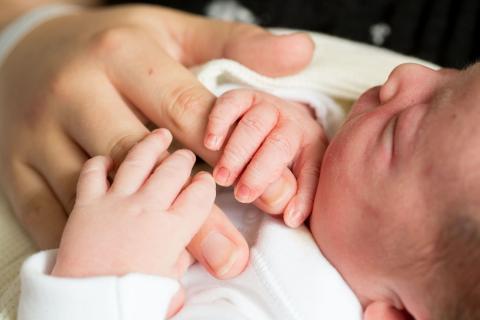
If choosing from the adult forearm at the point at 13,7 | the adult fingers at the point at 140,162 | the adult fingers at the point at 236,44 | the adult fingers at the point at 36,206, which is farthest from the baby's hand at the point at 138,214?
the adult forearm at the point at 13,7

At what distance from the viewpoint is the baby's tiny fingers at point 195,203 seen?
2.03ft

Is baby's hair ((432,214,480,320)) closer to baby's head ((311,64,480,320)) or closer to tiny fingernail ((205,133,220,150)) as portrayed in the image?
baby's head ((311,64,480,320))

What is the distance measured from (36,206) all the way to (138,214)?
219 mm

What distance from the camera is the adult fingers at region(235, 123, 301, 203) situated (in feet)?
2.12

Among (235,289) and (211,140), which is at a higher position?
(211,140)

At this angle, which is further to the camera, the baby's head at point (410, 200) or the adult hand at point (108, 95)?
the adult hand at point (108, 95)

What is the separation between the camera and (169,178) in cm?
62


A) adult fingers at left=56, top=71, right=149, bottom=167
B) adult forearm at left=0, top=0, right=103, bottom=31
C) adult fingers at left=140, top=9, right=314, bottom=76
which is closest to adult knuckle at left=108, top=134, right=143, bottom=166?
adult fingers at left=56, top=71, right=149, bottom=167

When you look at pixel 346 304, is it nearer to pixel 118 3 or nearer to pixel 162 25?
pixel 162 25

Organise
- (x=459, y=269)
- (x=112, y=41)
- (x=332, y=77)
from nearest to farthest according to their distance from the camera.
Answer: (x=459, y=269)
(x=112, y=41)
(x=332, y=77)

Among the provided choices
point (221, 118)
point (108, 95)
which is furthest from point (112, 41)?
point (221, 118)

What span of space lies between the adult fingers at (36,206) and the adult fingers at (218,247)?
0.18 meters

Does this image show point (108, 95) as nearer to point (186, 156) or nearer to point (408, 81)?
point (186, 156)

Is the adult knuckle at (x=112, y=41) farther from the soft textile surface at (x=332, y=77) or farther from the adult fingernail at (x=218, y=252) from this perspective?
the adult fingernail at (x=218, y=252)
